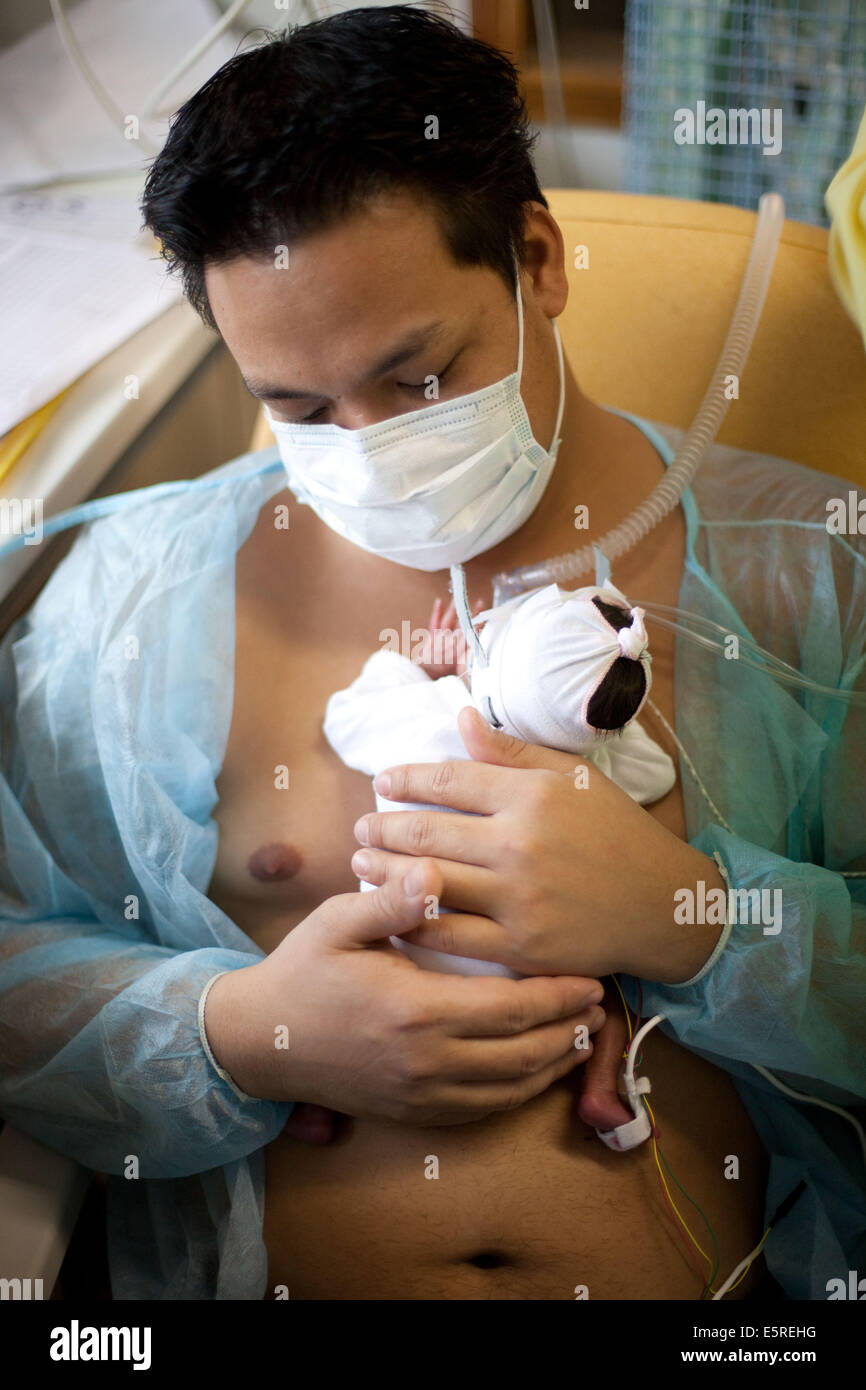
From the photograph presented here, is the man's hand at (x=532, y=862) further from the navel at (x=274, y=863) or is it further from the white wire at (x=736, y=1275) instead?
the white wire at (x=736, y=1275)

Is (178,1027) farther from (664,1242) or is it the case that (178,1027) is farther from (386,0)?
(386,0)

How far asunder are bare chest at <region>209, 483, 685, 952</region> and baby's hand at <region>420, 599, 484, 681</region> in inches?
1.6

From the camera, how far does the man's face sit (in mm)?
958

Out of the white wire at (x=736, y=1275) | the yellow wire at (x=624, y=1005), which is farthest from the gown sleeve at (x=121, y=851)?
the white wire at (x=736, y=1275)

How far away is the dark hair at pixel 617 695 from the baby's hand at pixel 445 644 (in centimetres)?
23

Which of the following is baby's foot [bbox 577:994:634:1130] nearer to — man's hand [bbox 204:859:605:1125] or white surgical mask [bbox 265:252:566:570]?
man's hand [bbox 204:859:605:1125]

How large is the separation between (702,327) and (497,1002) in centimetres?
94

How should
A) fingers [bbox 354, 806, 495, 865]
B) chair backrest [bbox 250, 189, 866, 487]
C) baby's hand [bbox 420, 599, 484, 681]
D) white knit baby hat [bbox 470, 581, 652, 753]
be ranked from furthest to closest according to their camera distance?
chair backrest [bbox 250, 189, 866, 487], baby's hand [bbox 420, 599, 484, 681], fingers [bbox 354, 806, 495, 865], white knit baby hat [bbox 470, 581, 652, 753]

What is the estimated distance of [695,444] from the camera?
127cm

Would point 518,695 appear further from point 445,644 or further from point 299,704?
point 299,704

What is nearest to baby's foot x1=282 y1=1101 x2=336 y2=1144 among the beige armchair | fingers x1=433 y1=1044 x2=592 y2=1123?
fingers x1=433 y1=1044 x2=592 y2=1123

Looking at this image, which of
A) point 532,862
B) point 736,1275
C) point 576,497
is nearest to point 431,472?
point 576,497

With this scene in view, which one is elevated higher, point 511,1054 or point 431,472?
point 431,472

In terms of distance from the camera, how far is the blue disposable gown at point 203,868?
3.38ft
